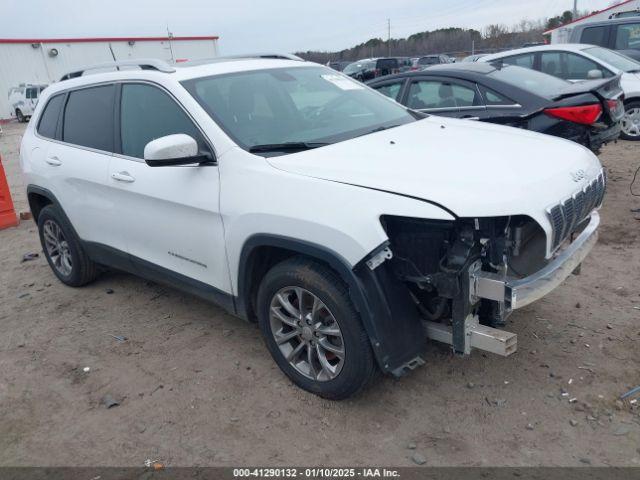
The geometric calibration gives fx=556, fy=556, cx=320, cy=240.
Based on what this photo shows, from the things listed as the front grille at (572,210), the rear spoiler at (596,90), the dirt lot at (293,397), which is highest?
the rear spoiler at (596,90)

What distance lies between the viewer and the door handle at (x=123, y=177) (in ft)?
12.8

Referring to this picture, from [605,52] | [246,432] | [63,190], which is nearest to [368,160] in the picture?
[246,432]

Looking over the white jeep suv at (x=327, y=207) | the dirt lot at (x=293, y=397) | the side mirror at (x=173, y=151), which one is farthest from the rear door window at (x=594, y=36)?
the side mirror at (x=173, y=151)

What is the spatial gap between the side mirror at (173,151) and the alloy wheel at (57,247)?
2.33 metres

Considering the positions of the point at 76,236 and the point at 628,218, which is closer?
the point at 76,236

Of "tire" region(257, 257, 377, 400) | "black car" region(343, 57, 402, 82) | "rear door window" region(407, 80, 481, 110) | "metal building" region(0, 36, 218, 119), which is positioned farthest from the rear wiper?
"metal building" region(0, 36, 218, 119)

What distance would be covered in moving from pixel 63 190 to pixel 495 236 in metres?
3.67

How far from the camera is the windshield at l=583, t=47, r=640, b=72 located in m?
9.34

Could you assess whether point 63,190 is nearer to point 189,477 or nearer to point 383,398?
point 189,477

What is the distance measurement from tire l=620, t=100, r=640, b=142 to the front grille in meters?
6.72

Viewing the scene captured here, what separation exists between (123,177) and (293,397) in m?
1.97

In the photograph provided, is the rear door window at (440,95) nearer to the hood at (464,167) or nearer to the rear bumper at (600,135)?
the rear bumper at (600,135)

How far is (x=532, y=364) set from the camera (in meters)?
3.47

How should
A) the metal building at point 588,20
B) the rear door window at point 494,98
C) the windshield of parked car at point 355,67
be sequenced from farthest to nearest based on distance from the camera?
the windshield of parked car at point 355,67
the metal building at point 588,20
the rear door window at point 494,98
